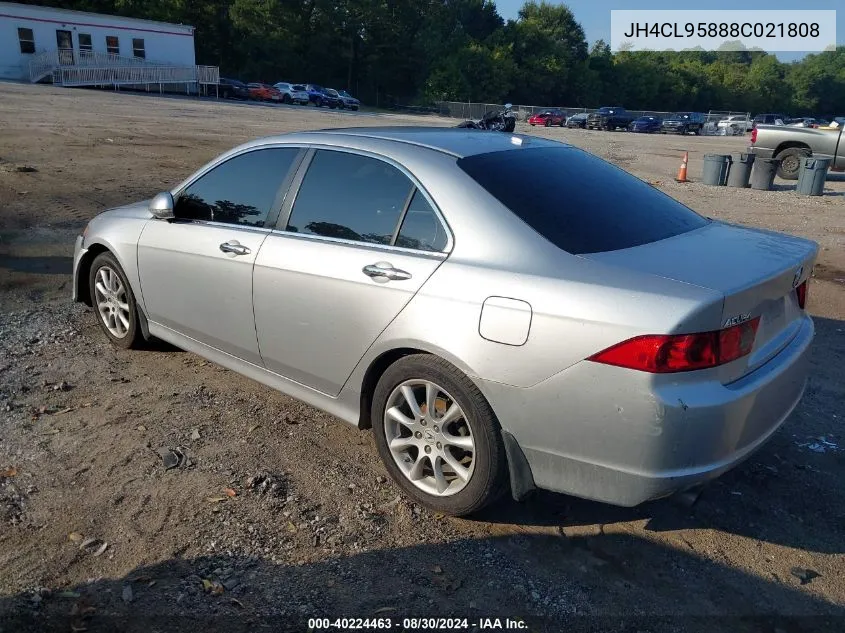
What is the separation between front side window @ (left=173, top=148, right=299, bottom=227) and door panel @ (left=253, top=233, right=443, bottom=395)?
33cm

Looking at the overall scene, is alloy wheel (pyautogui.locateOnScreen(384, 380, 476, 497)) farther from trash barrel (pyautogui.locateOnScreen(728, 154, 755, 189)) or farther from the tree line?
the tree line

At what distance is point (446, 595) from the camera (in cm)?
271

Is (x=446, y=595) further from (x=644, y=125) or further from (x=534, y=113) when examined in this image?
(x=534, y=113)

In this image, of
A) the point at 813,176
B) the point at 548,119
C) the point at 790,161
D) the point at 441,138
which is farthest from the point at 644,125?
the point at 441,138

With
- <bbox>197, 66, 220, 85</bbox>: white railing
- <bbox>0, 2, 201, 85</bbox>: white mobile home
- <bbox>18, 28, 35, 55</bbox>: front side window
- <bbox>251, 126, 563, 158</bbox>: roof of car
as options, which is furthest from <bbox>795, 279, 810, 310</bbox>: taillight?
<bbox>197, 66, 220, 85</bbox>: white railing

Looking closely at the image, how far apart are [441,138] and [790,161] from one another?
16.6 meters

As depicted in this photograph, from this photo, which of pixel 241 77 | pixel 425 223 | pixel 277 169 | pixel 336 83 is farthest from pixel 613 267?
pixel 336 83

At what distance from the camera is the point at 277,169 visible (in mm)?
3920

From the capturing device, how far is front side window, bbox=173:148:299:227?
390 centimetres

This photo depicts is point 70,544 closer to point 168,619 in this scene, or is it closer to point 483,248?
point 168,619

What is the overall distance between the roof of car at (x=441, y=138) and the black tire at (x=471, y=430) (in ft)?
3.58

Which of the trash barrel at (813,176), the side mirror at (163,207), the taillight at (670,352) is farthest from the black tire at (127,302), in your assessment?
the trash barrel at (813,176)

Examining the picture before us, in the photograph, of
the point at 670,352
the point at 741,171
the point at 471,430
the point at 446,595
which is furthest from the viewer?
the point at 741,171

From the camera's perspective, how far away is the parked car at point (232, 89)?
48938mm
